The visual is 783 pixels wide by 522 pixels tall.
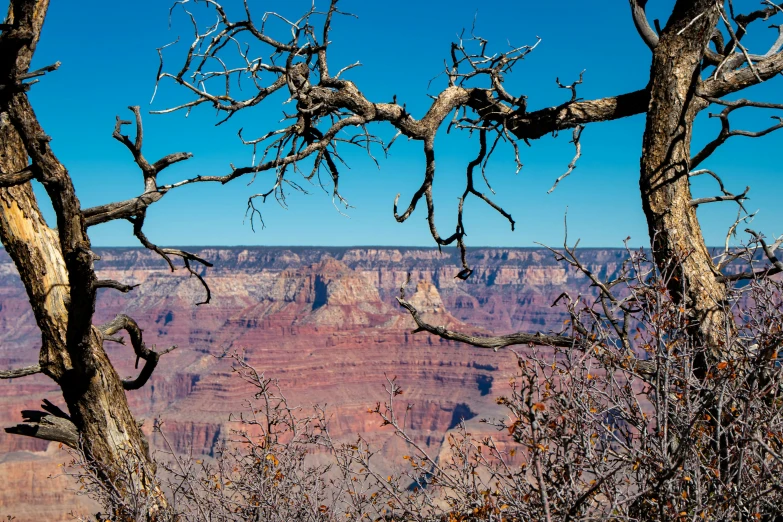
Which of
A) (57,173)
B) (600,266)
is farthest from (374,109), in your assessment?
(600,266)

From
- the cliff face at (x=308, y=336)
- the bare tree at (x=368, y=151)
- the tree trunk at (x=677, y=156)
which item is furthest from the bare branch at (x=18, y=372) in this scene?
the cliff face at (x=308, y=336)

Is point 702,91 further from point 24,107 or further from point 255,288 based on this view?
point 255,288

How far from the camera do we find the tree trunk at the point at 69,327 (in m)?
3.33

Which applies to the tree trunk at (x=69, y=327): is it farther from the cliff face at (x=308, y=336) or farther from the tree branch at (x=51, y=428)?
the cliff face at (x=308, y=336)

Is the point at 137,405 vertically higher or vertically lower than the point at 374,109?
lower

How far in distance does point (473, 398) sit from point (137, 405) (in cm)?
4071

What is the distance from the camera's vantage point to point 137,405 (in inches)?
3499

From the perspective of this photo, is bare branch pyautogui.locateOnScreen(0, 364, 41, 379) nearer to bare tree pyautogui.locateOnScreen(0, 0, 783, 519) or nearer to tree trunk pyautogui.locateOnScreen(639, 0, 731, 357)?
bare tree pyautogui.locateOnScreen(0, 0, 783, 519)

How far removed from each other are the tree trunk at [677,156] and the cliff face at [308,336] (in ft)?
153

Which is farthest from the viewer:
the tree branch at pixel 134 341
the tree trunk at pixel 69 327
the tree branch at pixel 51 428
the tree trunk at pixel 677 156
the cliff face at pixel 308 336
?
the cliff face at pixel 308 336

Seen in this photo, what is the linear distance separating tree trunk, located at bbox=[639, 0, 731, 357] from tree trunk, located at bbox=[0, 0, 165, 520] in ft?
8.84

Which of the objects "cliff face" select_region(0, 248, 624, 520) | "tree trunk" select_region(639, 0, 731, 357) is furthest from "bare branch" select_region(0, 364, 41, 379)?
"cliff face" select_region(0, 248, 624, 520)

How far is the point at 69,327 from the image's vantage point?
3508mm

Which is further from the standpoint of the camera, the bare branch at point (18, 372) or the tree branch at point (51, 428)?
the tree branch at point (51, 428)
